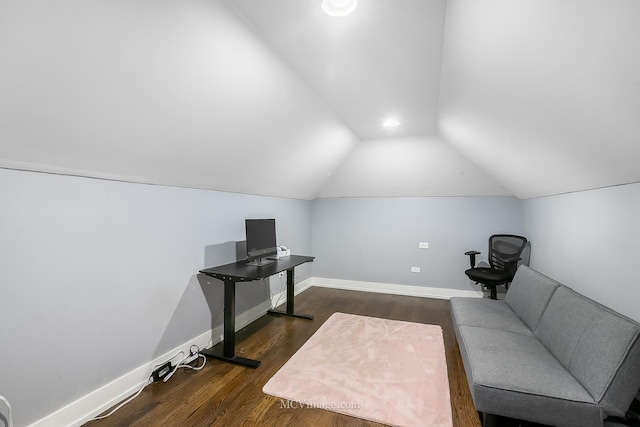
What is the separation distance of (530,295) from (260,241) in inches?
114

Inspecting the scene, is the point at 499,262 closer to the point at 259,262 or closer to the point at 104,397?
the point at 259,262

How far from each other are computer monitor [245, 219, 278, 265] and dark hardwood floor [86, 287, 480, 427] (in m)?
0.88

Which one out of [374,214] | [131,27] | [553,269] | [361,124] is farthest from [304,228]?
[131,27]

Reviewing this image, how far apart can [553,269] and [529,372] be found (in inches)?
74.4

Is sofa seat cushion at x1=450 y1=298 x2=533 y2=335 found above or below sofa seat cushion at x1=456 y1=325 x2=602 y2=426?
above

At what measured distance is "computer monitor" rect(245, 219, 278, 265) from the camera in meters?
3.15

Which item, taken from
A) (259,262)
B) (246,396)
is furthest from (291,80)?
(246,396)

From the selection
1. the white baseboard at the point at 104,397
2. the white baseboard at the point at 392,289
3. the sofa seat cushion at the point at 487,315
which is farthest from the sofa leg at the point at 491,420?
the white baseboard at the point at 392,289

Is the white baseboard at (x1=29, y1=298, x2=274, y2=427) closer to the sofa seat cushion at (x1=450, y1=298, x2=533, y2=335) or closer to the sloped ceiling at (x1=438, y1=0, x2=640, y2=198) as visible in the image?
the sofa seat cushion at (x1=450, y1=298, x2=533, y2=335)

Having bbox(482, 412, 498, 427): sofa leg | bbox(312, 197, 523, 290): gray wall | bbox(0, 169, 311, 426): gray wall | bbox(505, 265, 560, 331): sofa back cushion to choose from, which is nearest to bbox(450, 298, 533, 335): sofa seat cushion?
bbox(505, 265, 560, 331): sofa back cushion

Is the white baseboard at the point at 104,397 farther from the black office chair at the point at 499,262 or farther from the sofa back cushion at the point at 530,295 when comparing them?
the black office chair at the point at 499,262

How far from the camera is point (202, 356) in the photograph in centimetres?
275

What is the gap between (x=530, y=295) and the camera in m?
2.74

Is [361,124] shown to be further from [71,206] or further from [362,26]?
[71,206]
